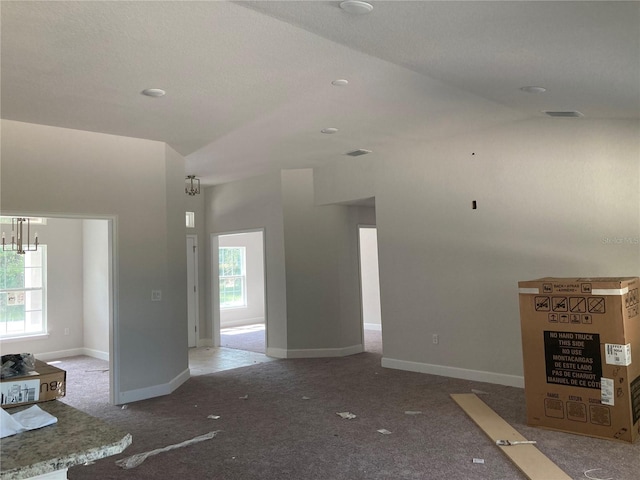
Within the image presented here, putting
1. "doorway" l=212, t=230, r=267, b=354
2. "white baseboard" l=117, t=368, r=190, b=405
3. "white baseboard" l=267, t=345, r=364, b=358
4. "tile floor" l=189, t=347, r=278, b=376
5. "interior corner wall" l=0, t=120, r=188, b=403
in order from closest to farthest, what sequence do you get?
"interior corner wall" l=0, t=120, r=188, b=403 → "white baseboard" l=117, t=368, r=190, b=405 → "tile floor" l=189, t=347, r=278, b=376 → "white baseboard" l=267, t=345, r=364, b=358 → "doorway" l=212, t=230, r=267, b=354

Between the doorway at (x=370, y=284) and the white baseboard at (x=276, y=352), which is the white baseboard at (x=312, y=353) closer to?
the white baseboard at (x=276, y=352)

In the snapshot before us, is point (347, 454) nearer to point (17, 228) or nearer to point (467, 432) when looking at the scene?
point (467, 432)

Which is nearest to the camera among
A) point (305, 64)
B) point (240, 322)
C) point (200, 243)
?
point (305, 64)

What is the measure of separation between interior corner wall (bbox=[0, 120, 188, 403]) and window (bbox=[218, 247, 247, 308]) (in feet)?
18.4

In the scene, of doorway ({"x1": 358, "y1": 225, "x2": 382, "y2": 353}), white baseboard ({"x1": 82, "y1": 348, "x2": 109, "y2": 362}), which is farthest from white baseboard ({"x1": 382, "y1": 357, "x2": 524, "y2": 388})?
white baseboard ({"x1": 82, "y1": 348, "x2": 109, "y2": 362})

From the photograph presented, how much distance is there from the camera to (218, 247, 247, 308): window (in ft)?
36.9

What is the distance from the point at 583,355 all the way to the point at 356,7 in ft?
Result: 9.67

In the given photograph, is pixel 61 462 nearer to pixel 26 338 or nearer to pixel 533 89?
pixel 533 89

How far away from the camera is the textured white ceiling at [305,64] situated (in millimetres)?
2457

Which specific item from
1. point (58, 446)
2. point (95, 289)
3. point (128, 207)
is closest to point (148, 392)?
point (128, 207)

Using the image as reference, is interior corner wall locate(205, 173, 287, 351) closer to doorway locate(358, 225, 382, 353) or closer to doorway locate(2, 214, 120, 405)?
doorway locate(2, 214, 120, 405)

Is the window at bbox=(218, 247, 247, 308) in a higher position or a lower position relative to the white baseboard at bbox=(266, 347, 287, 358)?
higher

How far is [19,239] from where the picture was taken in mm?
7215

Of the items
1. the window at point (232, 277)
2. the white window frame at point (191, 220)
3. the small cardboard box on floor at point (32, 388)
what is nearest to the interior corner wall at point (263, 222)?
the white window frame at point (191, 220)
